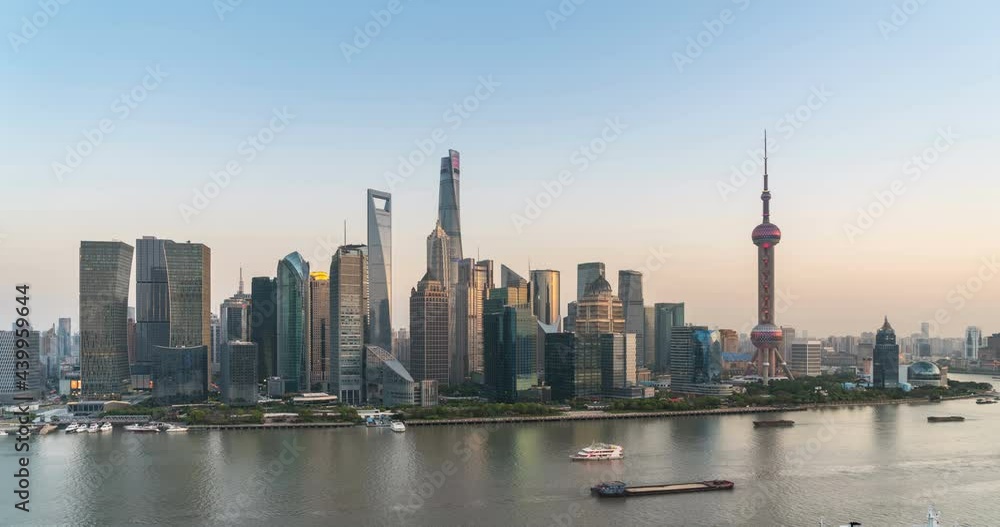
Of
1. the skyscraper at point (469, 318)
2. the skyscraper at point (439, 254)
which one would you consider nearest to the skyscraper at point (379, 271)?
the skyscraper at point (469, 318)

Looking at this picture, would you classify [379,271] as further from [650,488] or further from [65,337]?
[65,337]

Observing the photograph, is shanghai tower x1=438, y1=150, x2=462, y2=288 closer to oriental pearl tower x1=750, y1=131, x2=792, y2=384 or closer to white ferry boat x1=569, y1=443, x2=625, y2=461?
oriental pearl tower x1=750, y1=131, x2=792, y2=384

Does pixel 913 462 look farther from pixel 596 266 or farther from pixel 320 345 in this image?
pixel 596 266

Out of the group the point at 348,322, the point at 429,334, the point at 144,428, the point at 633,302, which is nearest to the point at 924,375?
the point at 633,302

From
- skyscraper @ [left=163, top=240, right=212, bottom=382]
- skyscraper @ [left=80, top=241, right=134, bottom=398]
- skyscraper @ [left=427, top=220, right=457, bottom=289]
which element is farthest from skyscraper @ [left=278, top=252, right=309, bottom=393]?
skyscraper @ [left=427, top=220, right=457, bottom=289]

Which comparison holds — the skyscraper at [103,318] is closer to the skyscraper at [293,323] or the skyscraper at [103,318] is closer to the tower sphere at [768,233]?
the skyscraper at [293,323]

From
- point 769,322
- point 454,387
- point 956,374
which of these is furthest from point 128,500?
point 956,374
